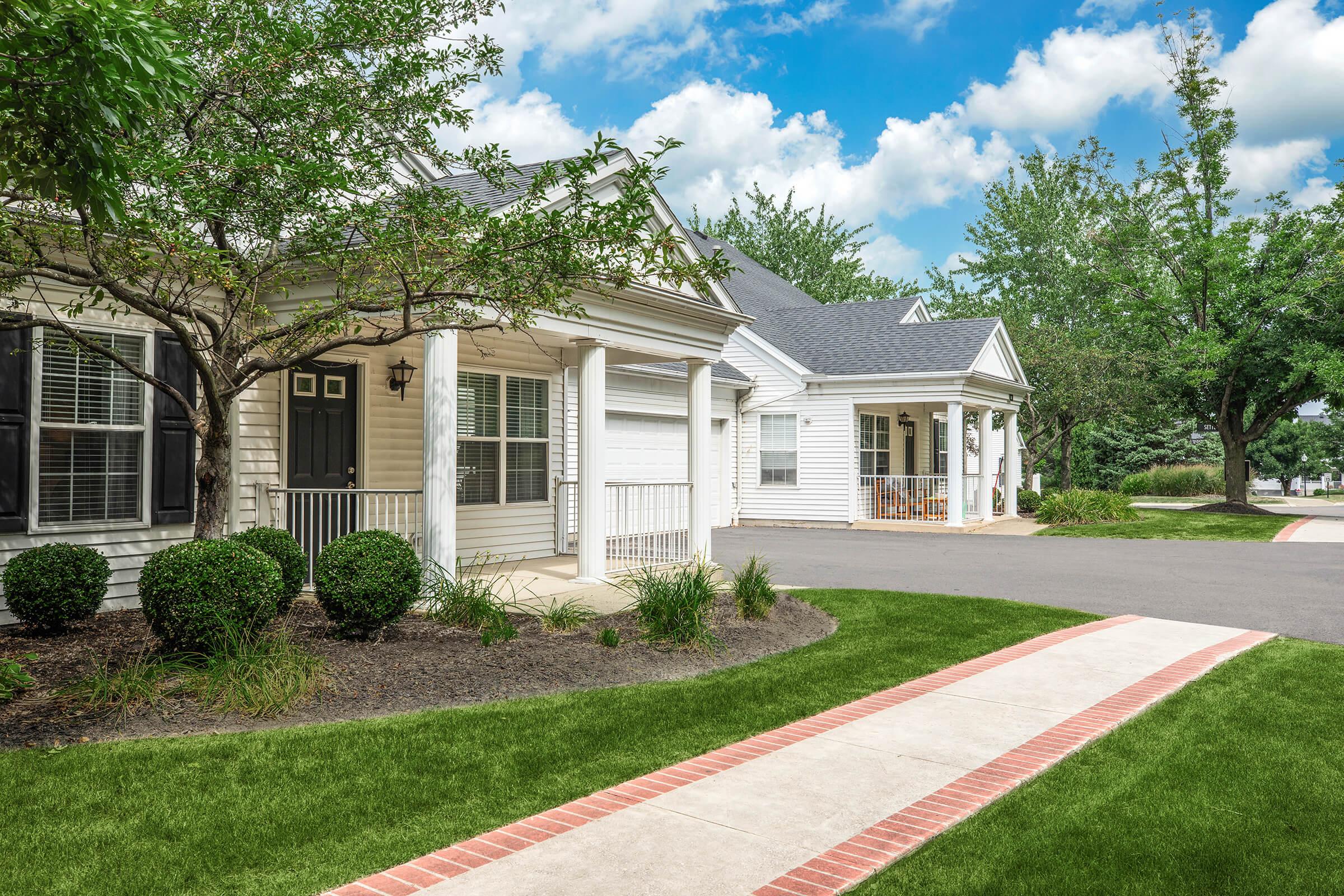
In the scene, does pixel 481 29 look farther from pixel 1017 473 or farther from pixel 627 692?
pixel 1017 473

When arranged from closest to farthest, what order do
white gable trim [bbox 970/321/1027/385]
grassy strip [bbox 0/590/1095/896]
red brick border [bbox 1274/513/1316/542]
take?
grassy strip [bbox 0/590/1095/896]
red brick border [bbox 1274/513/1316/542]
white gable trim [bbox 970/321/1027/385]

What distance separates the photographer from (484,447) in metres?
12.7

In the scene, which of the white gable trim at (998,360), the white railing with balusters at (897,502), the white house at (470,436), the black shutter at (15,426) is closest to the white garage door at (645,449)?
the white house at (470,436)

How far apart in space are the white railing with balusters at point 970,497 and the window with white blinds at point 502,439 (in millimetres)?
12241

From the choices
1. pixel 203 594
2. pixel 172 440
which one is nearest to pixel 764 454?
pixel 172 440

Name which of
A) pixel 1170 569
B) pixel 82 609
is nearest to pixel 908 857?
pixel 82 609

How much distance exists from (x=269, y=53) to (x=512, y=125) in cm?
2550

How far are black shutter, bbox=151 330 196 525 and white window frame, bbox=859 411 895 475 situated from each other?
17250 mm

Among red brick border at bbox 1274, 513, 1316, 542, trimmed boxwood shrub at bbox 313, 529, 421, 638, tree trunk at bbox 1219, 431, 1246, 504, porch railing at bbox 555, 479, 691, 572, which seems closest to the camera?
trimmed boxwood shrub at bbox 313, 529, 421, 638

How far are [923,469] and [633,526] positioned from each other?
13.5m

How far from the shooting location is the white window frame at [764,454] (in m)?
23.0

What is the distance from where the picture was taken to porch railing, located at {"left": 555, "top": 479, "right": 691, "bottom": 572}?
1198 cm

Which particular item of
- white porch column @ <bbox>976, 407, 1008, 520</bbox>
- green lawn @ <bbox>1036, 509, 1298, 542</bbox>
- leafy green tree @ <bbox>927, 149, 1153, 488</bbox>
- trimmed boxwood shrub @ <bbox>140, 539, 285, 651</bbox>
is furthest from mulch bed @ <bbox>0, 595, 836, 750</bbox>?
leafy green tree @ <bbox>927, 149, 1153, 488</bbox>

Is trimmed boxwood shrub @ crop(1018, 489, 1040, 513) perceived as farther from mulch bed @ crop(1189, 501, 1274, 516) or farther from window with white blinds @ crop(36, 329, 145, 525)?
window with white blinds @ crop(36, 329, 145, 525)
